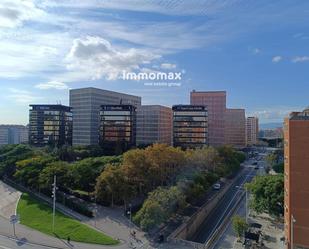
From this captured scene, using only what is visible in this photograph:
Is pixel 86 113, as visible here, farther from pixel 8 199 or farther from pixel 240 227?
pixel 240 227

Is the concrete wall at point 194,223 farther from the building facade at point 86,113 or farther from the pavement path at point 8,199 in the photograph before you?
the building facade at point 86,113

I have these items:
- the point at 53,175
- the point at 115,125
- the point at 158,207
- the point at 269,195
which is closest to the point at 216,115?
the point at 115,125

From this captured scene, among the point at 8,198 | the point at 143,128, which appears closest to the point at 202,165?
the point at 8,198

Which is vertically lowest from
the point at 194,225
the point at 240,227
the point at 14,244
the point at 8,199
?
the point at 14,244

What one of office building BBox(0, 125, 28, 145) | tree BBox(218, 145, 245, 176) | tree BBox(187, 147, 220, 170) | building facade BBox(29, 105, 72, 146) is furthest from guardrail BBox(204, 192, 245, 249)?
office building BBox(0, 125, 28, 145)

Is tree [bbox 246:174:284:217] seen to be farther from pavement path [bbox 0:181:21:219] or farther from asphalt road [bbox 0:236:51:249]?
pavement path [bbox 0:181:21:219]

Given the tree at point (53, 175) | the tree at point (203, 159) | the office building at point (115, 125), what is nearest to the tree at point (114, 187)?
the tree at point (53, 175)
